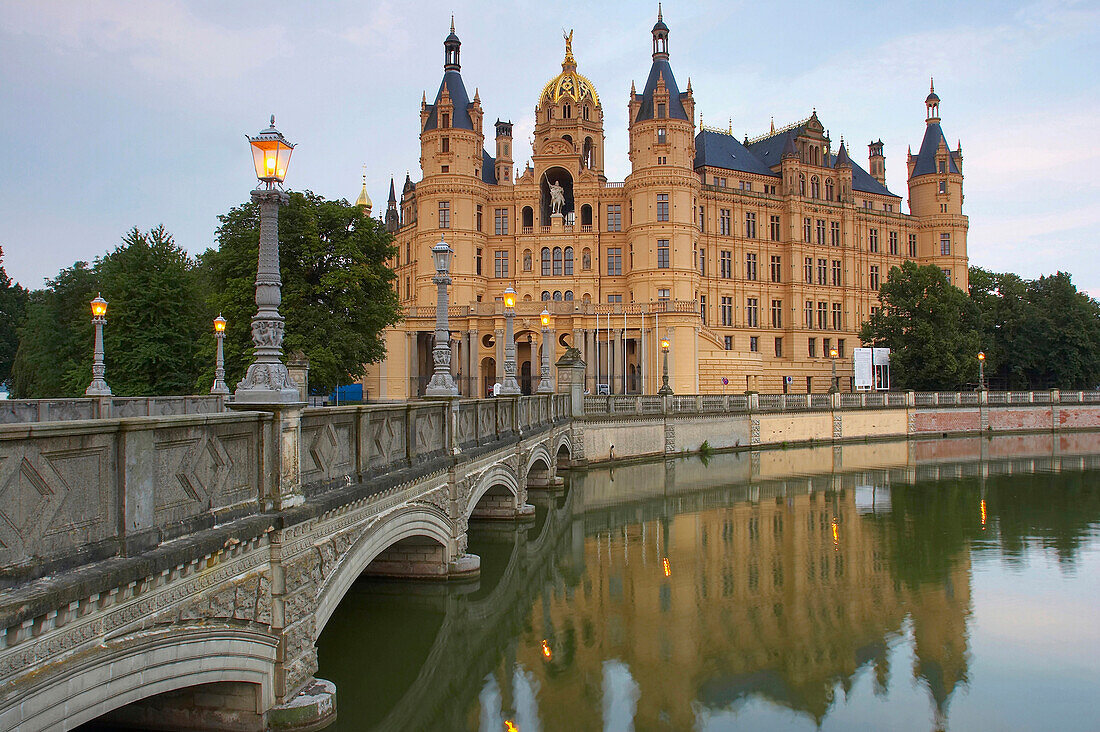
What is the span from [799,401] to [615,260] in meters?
21.8

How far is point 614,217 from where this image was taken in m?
65.3

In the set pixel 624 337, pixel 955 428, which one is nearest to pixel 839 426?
pixel 955 428

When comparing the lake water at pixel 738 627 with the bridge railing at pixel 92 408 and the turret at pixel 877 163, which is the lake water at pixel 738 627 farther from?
the turret at pixel 877 163

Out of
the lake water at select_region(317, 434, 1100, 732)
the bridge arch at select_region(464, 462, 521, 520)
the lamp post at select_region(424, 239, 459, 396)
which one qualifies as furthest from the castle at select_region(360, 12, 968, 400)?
the lamp post at select_region(424, 239, 459, 396)

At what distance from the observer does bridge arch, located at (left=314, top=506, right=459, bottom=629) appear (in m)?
9.16

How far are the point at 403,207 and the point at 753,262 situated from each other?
1351 inches

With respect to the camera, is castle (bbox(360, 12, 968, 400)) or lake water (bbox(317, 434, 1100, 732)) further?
castle (bbox(360, 12, 968, 400))

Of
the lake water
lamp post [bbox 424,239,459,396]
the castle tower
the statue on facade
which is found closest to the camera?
the lake water

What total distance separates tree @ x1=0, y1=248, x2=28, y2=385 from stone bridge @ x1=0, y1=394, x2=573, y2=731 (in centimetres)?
6501

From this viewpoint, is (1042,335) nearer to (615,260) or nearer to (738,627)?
(615,260)

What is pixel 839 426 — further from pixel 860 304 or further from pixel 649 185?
pixel 860 304

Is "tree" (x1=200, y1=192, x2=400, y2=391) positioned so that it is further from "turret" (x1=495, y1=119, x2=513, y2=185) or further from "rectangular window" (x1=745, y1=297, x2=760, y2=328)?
"rectangular window" (x1=745, y1=297, x2=760, y2=328)

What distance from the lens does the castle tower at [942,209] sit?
255ft

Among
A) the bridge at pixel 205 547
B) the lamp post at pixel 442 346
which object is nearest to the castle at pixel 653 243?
the lamp post at pixel 442 346
